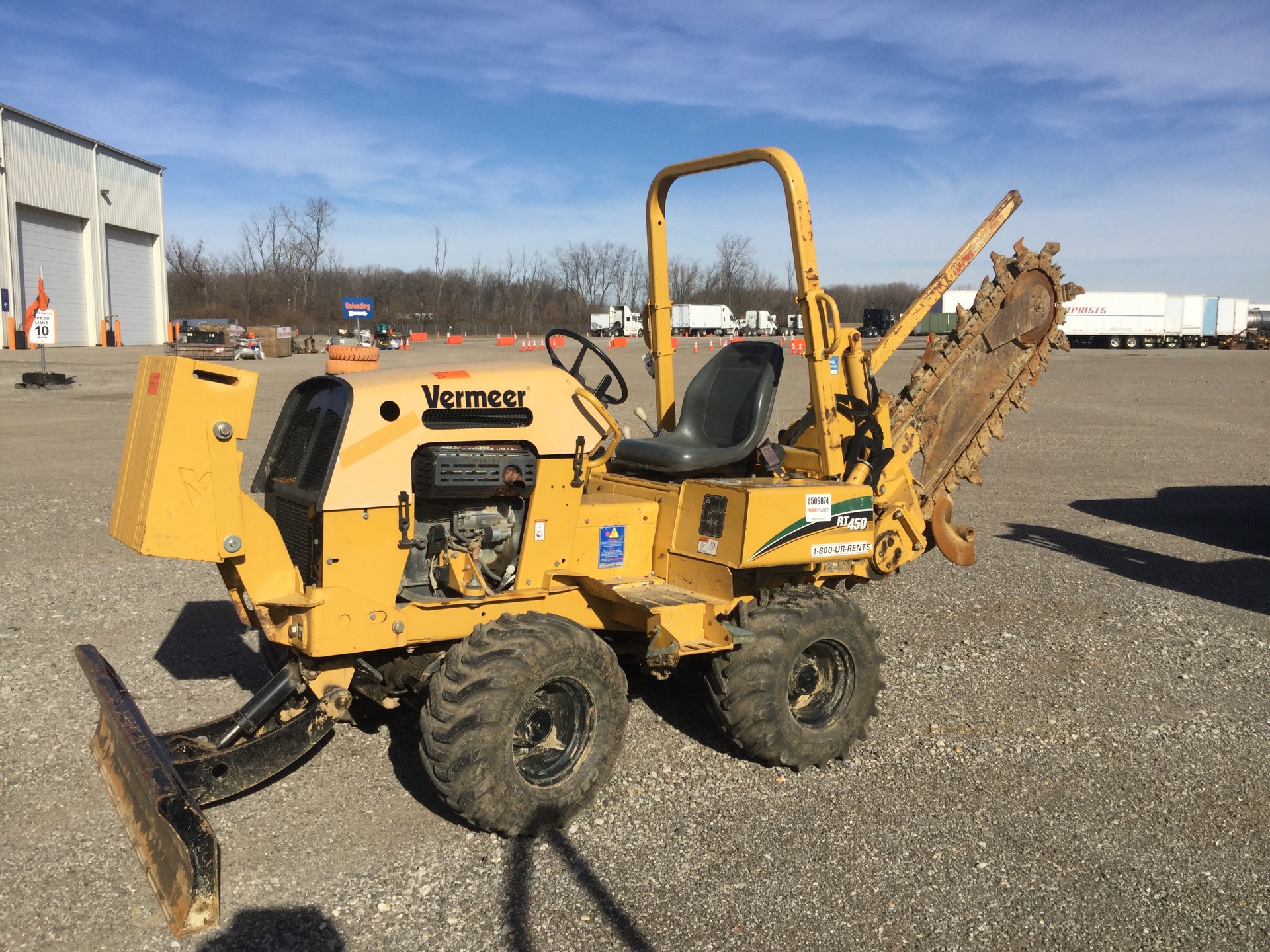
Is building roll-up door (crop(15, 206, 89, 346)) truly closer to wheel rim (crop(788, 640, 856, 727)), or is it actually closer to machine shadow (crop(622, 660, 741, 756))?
machine shadow (crop(622, 660, 741, 756))

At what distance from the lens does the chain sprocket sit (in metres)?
6.82

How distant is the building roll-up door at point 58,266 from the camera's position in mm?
39312

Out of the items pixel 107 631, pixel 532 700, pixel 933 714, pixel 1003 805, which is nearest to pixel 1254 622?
pixel 933 714

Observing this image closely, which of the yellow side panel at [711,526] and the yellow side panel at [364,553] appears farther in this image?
the yellow side panel at [711,526]

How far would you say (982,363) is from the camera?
6.91 m

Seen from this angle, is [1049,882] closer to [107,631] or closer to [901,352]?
[107,631]

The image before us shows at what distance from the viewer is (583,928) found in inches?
145

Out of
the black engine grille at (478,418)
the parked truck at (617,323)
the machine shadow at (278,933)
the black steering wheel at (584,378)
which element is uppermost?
the parked truck at (617,323)

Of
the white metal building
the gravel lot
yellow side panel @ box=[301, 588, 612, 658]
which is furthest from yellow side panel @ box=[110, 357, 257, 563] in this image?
the white metal building

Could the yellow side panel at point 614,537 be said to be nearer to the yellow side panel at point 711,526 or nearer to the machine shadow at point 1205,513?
the yellow side panel at point 711,526

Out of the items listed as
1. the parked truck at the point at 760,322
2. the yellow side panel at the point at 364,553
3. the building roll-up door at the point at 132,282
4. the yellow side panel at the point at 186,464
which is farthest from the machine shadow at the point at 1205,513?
the parked truck at the point at 760,322

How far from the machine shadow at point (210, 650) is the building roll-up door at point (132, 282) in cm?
4324

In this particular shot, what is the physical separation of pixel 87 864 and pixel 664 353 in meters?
3.84

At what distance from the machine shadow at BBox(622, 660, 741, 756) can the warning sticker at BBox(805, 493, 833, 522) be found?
0.92m
